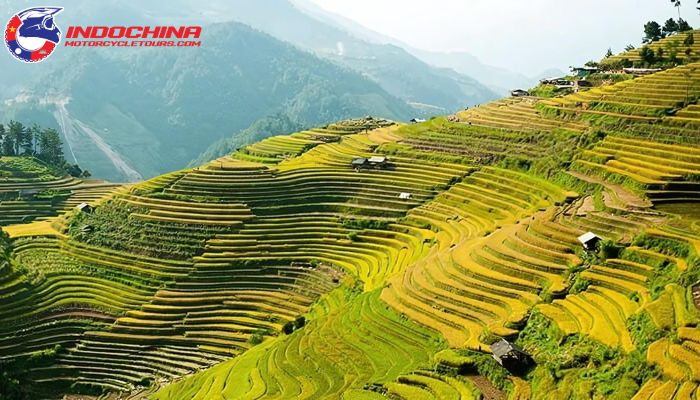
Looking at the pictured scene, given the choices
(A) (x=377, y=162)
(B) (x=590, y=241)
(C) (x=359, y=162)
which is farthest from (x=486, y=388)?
(C) (x=359, y=162)

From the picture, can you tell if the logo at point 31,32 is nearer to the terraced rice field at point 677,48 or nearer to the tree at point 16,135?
the tree at point 16,135

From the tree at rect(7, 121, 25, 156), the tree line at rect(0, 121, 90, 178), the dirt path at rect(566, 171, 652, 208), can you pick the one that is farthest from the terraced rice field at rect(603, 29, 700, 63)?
the tree at rect(7, 121, 25, 156)

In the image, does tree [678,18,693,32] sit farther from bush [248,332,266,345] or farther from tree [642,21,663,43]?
bush [248,332,266,345]

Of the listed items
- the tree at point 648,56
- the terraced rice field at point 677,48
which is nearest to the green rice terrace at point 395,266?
the tree at point 648,56

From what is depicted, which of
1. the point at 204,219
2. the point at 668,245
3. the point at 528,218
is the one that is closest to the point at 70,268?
the point at 204,219

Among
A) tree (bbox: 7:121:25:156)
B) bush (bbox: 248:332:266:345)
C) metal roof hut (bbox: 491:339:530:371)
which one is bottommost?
bush (bbox: 248:332:266:345)

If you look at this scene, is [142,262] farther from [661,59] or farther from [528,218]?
[661,59]
